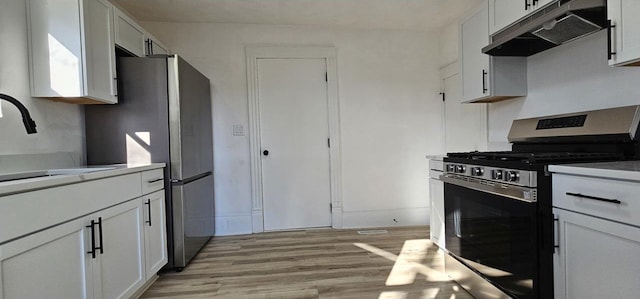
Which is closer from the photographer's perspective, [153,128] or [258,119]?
[153,128]

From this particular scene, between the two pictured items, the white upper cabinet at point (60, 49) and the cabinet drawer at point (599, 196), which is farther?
the white upper cabinet at point (60, 49)

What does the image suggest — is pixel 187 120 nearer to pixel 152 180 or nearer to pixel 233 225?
pixel 152 180

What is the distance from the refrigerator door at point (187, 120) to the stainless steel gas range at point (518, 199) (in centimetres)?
204

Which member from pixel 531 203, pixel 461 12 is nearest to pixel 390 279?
pixel 531 203

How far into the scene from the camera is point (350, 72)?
11.6 ft

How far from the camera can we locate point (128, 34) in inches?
95.2

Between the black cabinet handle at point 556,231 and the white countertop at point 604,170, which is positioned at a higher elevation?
the white countertop at point 604,170

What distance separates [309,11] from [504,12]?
5.70 feet

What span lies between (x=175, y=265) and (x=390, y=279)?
5.51 feet

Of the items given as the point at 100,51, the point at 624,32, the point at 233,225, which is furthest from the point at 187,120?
the point at 624,32

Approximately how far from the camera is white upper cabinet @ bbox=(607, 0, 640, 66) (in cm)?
135

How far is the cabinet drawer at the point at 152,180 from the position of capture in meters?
2.07

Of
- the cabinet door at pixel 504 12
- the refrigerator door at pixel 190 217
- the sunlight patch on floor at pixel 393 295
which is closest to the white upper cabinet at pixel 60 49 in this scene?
the refrigerator door at pixel 190 217

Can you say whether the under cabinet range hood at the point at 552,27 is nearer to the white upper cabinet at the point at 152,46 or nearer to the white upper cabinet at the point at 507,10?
the white upper cabinet at the point at 507,10
